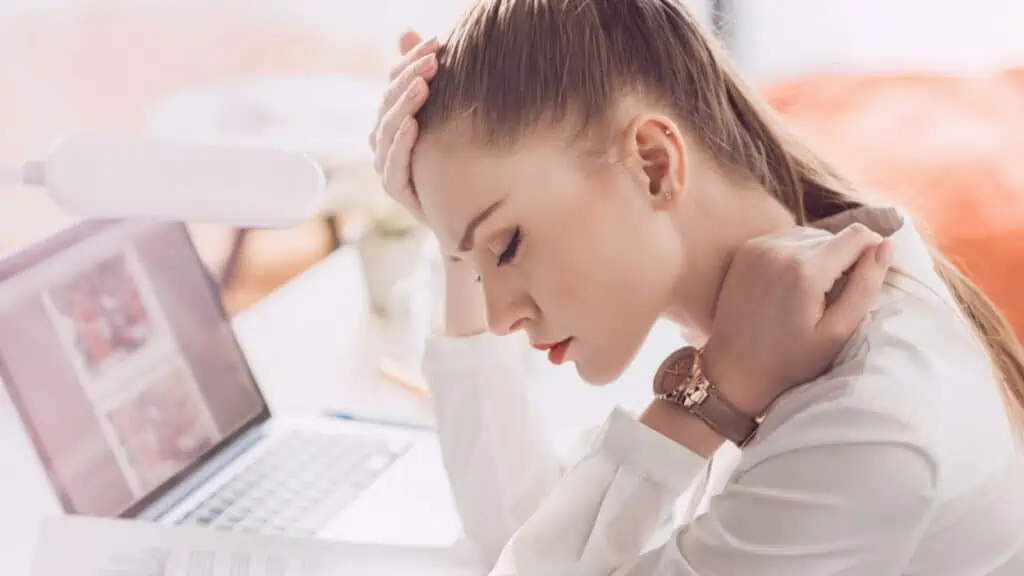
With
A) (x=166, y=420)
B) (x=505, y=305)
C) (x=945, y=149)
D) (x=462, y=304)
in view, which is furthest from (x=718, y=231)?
(x=945, y=149)

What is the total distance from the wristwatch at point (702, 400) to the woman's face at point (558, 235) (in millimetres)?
42

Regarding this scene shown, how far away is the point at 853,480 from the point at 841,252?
0.15m

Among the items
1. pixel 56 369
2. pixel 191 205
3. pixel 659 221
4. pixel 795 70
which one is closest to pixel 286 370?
pixel 56 369

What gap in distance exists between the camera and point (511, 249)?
72cm

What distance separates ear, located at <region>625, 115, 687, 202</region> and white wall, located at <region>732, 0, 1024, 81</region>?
1.15 m

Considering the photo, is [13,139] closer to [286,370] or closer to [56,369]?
[56,369]

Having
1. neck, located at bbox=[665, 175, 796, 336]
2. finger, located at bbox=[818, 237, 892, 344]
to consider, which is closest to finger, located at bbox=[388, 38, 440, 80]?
neck, located at bbox=[665, 175, 796, 336]

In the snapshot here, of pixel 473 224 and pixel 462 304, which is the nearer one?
pixel 473 224

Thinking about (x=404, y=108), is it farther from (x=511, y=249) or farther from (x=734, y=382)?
(x=734, y=382)

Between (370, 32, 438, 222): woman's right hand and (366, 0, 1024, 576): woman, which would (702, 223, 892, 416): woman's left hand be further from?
(370, 32, 438, 222): woman's right hand

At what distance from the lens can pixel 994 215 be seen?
1.24 meters

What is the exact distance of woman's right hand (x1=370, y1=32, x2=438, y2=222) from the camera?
0.73m

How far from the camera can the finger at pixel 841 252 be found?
660 millimetres

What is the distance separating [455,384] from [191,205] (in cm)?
34
